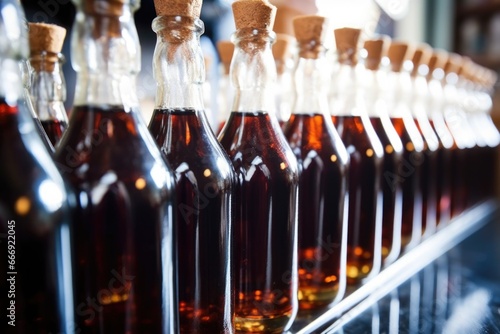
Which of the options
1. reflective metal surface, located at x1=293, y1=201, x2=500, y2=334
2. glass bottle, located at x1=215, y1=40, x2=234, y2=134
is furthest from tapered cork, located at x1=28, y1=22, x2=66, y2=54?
reflective metal surface, located at x1=293, y1=201, x2=500, y2=334

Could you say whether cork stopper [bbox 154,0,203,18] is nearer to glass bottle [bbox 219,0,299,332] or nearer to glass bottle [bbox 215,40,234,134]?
glass bottle [bbox 219,0,299,332]

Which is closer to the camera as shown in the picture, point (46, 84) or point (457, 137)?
point (46, 84)

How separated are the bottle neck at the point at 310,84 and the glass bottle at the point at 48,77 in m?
0.28

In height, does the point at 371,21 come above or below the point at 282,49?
above

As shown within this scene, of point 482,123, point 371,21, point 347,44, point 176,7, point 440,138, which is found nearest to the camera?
point 176,7

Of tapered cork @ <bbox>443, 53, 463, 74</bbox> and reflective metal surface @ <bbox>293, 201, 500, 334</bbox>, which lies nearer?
reflective metal surface @ <bbox>293, 201, 500, 334</bbox>

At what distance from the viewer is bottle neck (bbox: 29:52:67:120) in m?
0.43

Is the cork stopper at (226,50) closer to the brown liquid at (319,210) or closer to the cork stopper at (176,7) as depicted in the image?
the brown liquid at (319,210)

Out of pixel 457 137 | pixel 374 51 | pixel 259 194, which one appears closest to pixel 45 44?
pixel 259 194

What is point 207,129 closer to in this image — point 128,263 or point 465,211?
point 128,263

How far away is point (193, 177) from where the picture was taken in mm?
398

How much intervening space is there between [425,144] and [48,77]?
2.40 ft

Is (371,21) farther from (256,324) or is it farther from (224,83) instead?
(256,324)

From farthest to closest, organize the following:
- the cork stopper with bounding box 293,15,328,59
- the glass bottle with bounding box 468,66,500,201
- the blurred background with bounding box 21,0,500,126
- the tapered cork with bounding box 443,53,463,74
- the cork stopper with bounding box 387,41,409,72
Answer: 1. the glass bottle with bounding box 468,66,500,201
2. the tapered cork with bounding box 443,53,463,74
3. the blurred background with bounding box 21,0,500,126
4. the cork stopper with bounding box 387,41,409,72
5. the cork stopper with bounding box 293,15,328,59
